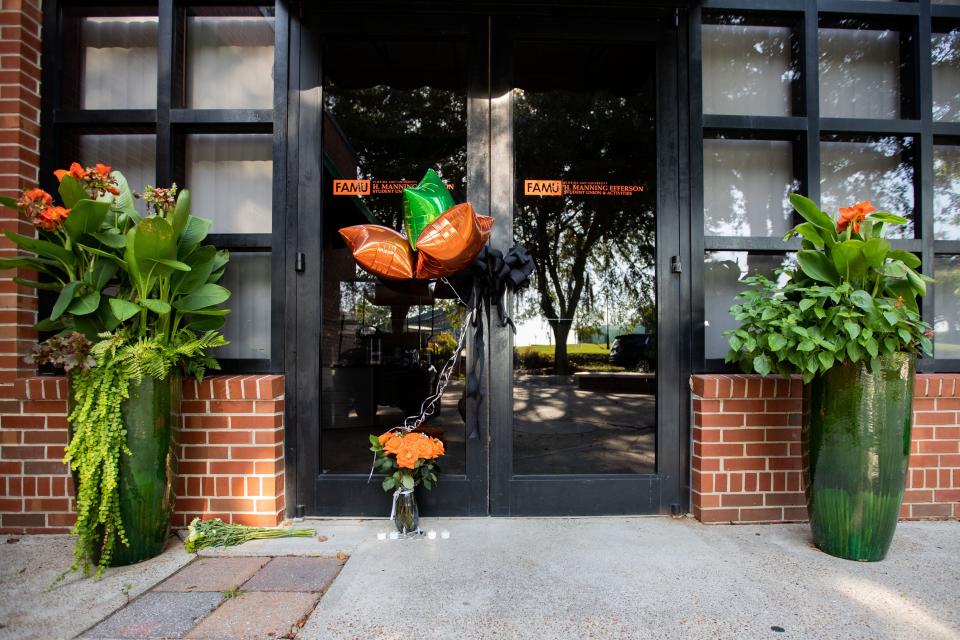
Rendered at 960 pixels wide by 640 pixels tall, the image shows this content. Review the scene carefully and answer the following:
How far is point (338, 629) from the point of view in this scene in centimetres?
190

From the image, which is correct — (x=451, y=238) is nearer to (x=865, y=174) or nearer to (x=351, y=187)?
(x=351, y=187)

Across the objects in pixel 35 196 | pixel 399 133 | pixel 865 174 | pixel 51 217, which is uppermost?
pixel 399 133

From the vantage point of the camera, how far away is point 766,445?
3020 millimetres

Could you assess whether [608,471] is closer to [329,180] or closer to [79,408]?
[329,180]

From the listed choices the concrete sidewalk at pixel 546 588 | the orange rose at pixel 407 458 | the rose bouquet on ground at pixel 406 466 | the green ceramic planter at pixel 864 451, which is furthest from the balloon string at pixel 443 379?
the green ceramic planter at pixel 864 451

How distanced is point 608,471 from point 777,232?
2021 mm

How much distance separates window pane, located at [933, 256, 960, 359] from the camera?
10.8 ft

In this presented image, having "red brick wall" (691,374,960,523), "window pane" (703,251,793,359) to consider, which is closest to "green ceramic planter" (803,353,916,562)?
"red brick wall" (691,374,960,523)

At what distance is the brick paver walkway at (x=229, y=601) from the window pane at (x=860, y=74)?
14.4 ft

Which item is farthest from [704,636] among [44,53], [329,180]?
[44,53]

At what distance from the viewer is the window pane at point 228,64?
10.7 ft

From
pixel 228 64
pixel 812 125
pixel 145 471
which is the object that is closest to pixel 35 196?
pixel 145 471

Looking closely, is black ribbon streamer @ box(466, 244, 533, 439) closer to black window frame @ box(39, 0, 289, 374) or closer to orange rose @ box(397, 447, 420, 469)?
orange rose @ box(397, 447, 420, 469)

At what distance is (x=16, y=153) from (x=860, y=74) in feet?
18.4
